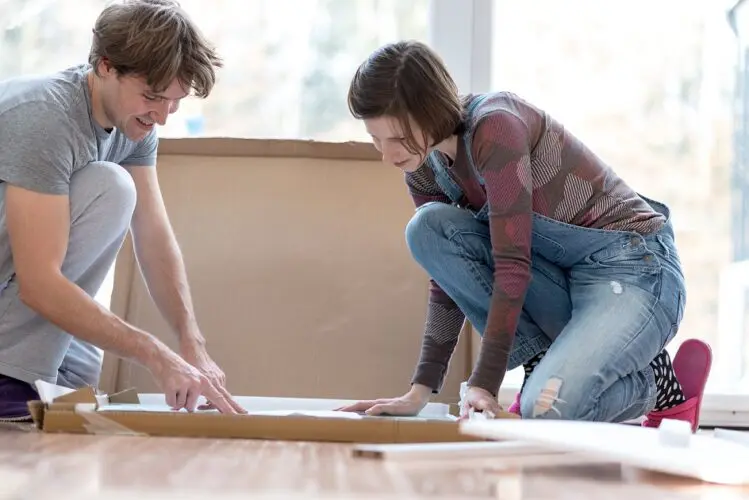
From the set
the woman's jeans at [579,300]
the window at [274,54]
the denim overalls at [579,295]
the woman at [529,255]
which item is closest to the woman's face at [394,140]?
the woman at [529,255]

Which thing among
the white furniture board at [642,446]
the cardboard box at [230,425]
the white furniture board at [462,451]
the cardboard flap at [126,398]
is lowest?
the cardboard flap at [126,398]

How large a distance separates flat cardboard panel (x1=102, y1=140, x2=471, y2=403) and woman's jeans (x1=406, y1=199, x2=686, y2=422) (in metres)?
0.44

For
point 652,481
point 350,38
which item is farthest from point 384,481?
point 350,38

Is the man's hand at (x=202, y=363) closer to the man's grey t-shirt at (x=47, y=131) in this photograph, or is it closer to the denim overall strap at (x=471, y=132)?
the man's grey t-shirt at (x=47, y=131)

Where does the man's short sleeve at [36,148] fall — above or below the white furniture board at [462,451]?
above

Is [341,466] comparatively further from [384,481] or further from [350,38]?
[350,38]

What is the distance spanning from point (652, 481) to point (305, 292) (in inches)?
56.8

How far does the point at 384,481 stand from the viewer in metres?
0.86

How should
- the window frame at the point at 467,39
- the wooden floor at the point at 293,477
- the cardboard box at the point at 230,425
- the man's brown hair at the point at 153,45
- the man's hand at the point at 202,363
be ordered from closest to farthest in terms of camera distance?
the wooden floor at the point at 293,477 < the cardboard box at the point at 230,425 < the man's brown hair at the point at 153,45 < the man's hand at the point at 202,363 < the window frame at the point at 467,39

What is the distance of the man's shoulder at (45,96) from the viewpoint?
5.02ft

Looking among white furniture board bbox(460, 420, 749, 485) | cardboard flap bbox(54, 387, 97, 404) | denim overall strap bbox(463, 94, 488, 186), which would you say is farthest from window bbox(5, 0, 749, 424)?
white furniture board bbox(460, 420, 749, 485)

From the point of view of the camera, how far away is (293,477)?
2.92 ft

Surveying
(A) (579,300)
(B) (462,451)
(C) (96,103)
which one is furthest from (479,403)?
(C) (96,103)

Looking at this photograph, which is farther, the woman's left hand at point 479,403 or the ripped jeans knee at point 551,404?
the ripped jeans knee at point 551,404
